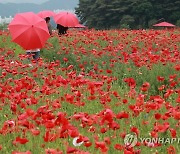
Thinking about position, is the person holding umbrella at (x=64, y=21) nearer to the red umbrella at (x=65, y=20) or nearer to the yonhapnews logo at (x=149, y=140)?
the red umbrella at (x=65, y=20)

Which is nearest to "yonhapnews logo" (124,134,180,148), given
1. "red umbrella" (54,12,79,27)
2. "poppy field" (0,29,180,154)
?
"poppy field" (0,29,180,154)

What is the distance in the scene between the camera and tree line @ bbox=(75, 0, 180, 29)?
121ft

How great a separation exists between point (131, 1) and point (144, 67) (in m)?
29.9

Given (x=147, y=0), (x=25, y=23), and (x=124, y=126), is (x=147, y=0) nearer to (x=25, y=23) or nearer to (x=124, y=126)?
(x=25, y=23)

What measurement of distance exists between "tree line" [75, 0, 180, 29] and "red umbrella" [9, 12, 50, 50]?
26.7 metres

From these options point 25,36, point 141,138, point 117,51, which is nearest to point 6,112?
point 141,138

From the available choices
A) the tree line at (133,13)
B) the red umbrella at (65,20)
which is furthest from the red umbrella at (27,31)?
the tree line at (133,13)

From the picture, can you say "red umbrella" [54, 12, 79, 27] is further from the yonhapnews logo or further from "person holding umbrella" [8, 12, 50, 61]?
the yonhapnews logo

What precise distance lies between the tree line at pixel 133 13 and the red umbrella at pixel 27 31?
26.7m

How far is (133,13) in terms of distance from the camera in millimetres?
38438

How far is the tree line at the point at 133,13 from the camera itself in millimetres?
36969

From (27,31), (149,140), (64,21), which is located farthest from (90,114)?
(64,21)

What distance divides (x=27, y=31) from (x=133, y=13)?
2976cm

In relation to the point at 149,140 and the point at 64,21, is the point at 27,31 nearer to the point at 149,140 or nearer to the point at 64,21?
the point at 149,140
